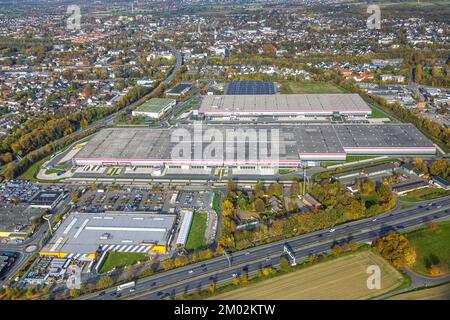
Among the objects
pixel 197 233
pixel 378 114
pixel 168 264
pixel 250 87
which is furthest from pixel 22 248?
pixel 378 114

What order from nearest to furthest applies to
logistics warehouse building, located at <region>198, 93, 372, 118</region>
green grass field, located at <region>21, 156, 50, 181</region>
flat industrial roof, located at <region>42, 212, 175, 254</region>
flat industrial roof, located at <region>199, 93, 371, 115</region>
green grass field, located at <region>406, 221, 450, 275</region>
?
green grass field, located at <region>406, 221, 450, 275</region>
flat industrial roof, located at <region>42, 212, 175, 254</region>
green grass field, located at <region>21, 156, 50, 181</region>
logistics warehouse building, located at <region>198, 93, 372, 118</region>
flat industrial roof, located at <region>199, 93, 371, 115</region>

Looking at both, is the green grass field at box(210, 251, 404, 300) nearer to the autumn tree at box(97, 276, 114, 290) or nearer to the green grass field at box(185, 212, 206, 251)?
the green grass field at box(185, 212, 206, 251)

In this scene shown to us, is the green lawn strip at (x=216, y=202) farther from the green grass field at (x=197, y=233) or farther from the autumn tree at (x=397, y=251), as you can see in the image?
the autumn tree at (x=397, y=251)

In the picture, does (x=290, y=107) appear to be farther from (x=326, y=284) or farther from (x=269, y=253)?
(x=326, y=284)

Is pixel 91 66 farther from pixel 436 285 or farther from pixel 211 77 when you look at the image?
pixel 436 285

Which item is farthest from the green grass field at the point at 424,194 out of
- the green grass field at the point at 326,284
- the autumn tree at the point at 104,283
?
the autumn tree at the point at 104,283

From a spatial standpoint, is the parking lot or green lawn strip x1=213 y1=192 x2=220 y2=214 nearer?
green lawn strip x1=213 y1=192 x2=220 y2=214

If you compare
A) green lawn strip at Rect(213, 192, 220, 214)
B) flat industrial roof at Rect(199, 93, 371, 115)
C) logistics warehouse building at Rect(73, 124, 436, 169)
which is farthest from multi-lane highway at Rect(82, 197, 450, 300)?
flat industrial roof at Rect(199, 93, 371, 115)
